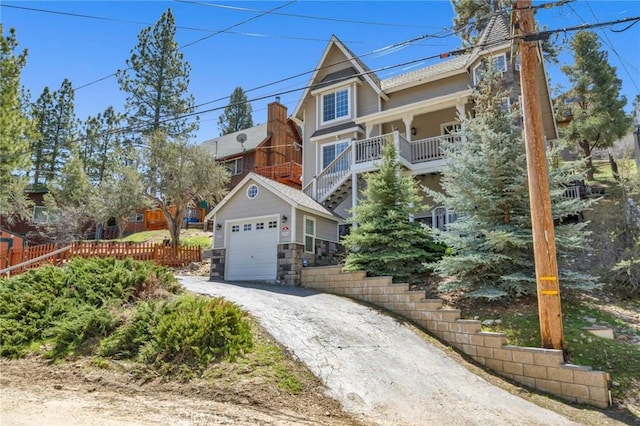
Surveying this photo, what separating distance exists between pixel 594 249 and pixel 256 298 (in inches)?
325

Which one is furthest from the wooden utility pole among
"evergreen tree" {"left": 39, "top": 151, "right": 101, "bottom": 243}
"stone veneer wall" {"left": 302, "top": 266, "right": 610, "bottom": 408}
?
"evergreen tree" {"left": 39, "top": 151, "right": 101, "bottom": 243}

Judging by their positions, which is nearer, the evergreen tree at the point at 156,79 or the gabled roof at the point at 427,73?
the gabled roof at the point at 427,73

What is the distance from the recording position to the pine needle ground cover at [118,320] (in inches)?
243

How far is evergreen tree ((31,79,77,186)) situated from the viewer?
31.2 m

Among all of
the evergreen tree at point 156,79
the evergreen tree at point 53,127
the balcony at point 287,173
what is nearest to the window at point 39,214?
the evergreen tree at point 53,127

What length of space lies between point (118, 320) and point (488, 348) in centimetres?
670

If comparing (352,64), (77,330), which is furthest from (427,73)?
(77,330)

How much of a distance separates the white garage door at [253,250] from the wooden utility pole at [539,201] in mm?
7939

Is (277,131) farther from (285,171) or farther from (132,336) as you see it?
(132,336)

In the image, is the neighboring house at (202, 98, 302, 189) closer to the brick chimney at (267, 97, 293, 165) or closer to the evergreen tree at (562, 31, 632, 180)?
the brick chimney at (267, 97, 293, 165)

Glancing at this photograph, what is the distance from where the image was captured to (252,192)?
Result: 14.0m

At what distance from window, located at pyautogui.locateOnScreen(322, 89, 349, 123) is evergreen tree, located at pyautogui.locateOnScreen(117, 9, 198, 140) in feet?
40.3

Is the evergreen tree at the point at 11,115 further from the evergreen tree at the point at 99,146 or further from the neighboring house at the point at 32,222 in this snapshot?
the evergreen tree at the point at 99,146

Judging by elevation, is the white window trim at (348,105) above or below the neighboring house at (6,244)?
above
